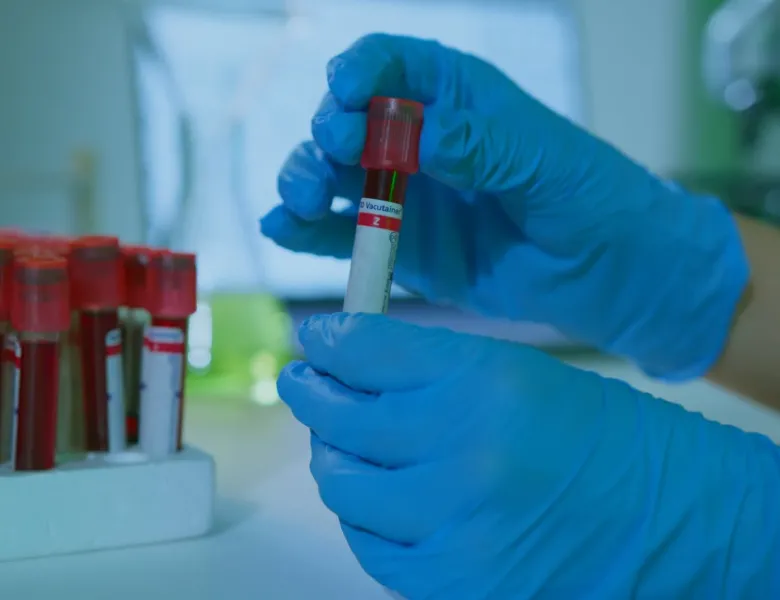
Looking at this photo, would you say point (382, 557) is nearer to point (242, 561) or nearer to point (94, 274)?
point (242, 561)

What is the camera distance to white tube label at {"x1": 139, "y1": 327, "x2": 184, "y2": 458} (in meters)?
0.54

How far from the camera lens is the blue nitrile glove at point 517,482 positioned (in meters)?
0.43

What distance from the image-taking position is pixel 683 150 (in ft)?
5.59

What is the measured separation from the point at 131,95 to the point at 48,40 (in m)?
0.16

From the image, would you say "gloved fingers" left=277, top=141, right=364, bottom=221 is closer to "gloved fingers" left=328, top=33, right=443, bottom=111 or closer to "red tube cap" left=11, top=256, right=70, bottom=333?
"gloved fingers" left=328, top=33, right=443, bottom=111

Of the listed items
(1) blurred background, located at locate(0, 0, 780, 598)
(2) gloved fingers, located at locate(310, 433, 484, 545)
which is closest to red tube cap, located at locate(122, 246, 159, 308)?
(2) gloved fingers, located at locate(310, 433, 484, 545)

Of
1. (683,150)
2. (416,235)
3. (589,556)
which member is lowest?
(589,556)

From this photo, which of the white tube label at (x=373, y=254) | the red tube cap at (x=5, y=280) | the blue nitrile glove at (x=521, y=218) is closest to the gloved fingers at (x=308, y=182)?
the blue nitrile glove at (x=521, y=218)

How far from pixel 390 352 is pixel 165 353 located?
0.63 feet

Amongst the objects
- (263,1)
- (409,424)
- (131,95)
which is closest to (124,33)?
(131,95)

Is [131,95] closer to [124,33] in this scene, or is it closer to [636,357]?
[124,33]

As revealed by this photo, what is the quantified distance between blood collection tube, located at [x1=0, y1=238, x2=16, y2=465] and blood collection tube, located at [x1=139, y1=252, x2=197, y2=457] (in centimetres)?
9

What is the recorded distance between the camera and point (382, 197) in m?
0.49

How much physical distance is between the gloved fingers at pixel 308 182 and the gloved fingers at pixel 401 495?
8.6 inches
